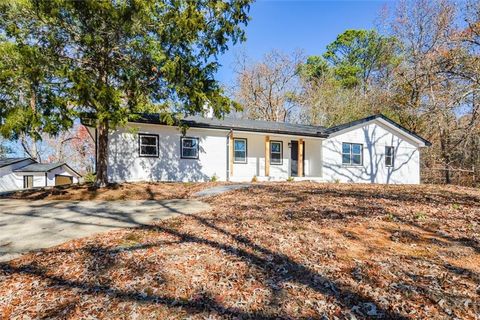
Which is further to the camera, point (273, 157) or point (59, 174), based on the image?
point (59, 174)

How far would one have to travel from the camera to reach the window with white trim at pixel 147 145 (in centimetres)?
1240

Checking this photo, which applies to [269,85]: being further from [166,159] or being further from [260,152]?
[166,159]

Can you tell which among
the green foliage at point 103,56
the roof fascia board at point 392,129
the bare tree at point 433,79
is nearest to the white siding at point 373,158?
the roof fascia board at point 392,129

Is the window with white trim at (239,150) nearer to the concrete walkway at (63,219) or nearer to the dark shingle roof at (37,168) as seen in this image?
the concrete walkway at (63,219)

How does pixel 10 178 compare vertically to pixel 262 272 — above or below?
above

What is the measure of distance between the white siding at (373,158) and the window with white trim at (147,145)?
29.2 ft

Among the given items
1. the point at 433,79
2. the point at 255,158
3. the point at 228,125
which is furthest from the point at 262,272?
the point at 433,79

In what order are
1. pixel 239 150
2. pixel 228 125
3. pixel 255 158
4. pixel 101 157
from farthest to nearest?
pixel 255 158 < pixel 239 150 < pixel 228 125 < pixel 101 157

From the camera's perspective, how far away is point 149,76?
9.61 meters

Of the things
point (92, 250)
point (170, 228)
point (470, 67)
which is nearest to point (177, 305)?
point (92, 250)

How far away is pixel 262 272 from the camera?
10.1 ft

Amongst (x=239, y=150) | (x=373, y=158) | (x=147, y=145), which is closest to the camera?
(x=147, y=145)

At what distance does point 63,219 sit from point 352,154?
14.5 metres

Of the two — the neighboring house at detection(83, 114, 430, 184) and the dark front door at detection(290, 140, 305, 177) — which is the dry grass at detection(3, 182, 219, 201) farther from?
the dark front door at detection(290, 140, 305, 177)
